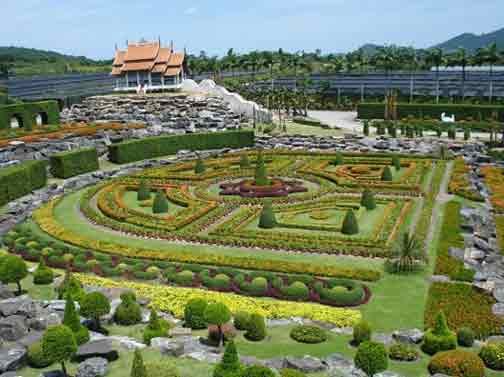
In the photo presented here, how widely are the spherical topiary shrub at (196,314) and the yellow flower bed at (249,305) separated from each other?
1537mm

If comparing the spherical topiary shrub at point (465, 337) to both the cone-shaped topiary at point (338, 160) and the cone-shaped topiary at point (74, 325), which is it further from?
the cone-shaped topiary at point (338, 160)

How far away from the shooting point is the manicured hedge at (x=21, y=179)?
3912 cm

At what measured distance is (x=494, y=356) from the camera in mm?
16594

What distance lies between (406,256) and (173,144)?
3635 centimetres

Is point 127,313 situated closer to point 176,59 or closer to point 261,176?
point 261,176

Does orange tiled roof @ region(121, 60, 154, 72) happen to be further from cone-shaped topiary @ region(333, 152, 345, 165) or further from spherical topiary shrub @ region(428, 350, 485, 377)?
spherical topiary shrub @ region(428, 350, 485, 377)

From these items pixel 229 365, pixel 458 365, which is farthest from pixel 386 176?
pixel 229 365

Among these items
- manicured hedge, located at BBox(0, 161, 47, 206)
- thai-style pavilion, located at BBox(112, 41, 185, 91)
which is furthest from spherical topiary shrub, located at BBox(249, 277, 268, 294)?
thai-style pavilion, located at BBox(112, 41, 185, 91)

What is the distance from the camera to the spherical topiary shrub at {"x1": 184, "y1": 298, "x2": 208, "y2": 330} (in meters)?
19.7

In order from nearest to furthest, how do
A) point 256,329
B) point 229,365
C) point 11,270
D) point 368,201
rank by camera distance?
1. point 229,365
2. point 256,329
3. point 11,270
4. point 368,201

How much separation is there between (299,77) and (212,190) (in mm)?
78796

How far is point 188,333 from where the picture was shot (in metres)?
19.7

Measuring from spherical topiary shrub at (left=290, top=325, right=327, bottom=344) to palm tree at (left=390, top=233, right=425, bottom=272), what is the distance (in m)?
8.15

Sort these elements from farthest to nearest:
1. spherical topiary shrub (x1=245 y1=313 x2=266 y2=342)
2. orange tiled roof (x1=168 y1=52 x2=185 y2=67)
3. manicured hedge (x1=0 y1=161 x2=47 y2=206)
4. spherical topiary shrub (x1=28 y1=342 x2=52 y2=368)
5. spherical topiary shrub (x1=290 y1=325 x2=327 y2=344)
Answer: orange tiled roof (x1=168 y1=52 x2=185 y2=67) < manicured hedge (x1=0 y1=161 x2=47 y2=206) < spherical topiary shrub (x1=245 y1=313 x2=266 y2=342) < spherical topiary shrub (x1=290 y1=325 x2=327 y2=344) < spherical topiary shrub (x1=28 y1=342 x2=52 y2=368)
